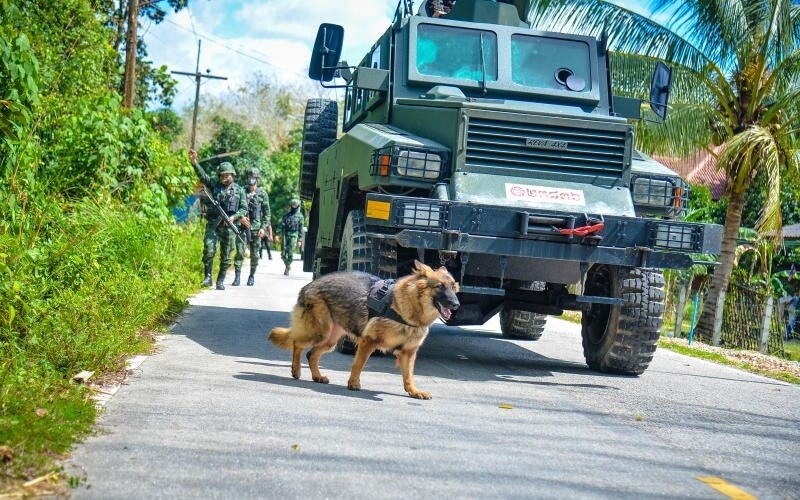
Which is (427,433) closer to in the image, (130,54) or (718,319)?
(718,319)

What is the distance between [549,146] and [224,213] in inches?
318

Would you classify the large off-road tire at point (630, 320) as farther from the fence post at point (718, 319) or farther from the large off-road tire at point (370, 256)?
the fence post at point (718, 319)

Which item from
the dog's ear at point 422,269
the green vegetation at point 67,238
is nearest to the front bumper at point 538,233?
the dog's ear at point 422,269

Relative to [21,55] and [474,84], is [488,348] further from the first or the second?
[21,55]

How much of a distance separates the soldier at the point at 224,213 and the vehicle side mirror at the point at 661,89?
25.9ft

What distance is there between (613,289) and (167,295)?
547 cm

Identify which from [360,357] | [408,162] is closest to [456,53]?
[408,162]

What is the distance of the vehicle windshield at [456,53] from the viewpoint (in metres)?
9.82

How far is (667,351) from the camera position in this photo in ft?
44.3

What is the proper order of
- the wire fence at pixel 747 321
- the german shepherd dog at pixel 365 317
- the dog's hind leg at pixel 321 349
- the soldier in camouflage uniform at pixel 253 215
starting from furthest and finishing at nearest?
the soldier in camouflage uniform at pixel 253 215
the wire fence at pixel 747 321
the dog's hind leg at pixel 321 349
the german shepherd dog at pixel 365 317

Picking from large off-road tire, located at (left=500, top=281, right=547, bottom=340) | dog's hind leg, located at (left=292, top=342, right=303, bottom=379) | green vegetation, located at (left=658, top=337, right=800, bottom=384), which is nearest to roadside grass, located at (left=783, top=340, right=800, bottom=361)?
green vegetation, located at (left=658, top=337, right=800, bottom=384)

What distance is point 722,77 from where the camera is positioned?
1716cm

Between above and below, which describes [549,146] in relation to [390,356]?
above

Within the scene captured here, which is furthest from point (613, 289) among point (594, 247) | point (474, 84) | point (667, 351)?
point (667, 351)
